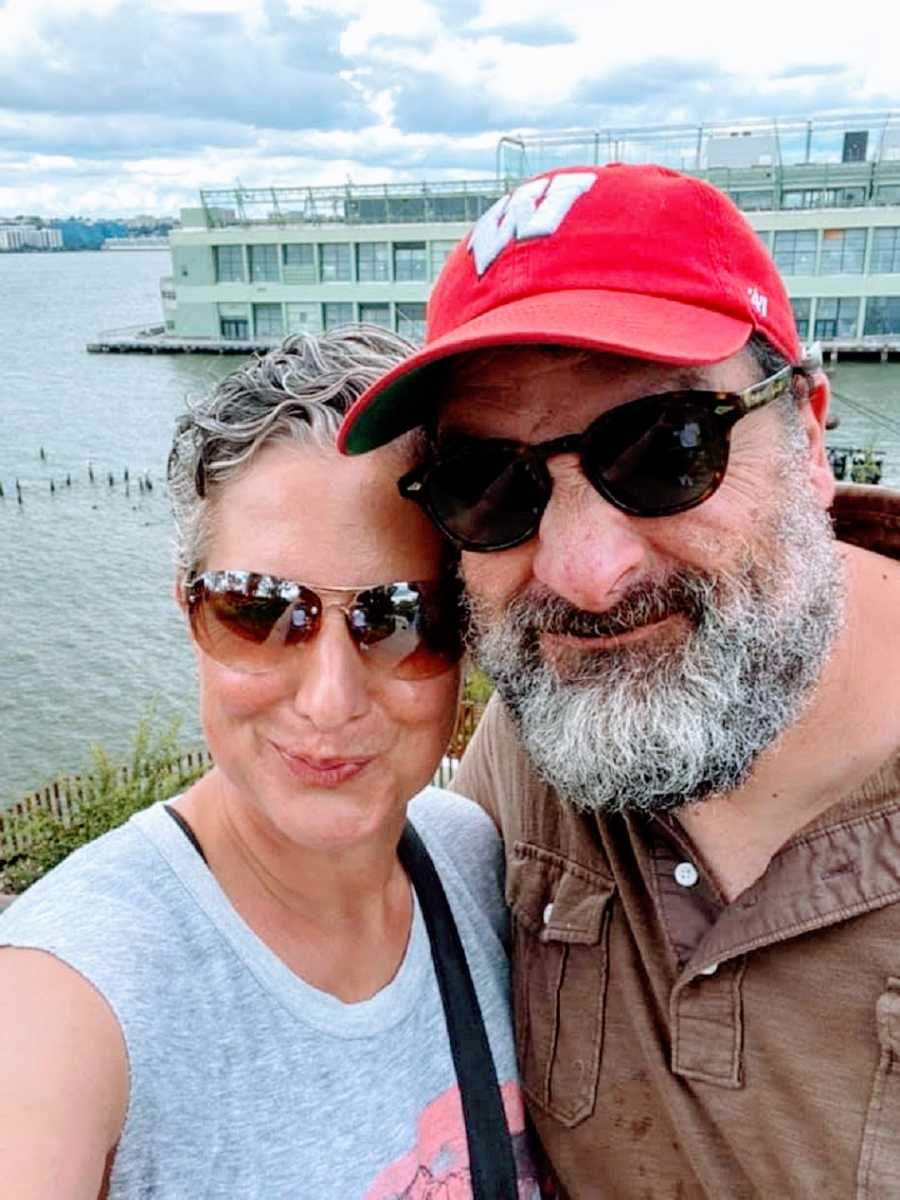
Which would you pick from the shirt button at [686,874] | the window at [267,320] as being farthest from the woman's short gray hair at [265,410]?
the window at [267,320]

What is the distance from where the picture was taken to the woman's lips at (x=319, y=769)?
1719 mm

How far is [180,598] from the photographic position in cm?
185

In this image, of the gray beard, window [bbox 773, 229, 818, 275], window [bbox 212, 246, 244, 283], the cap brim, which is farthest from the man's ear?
window [bbox 212, 246, 244, 283]

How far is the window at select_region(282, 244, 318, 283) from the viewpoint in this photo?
189 ft

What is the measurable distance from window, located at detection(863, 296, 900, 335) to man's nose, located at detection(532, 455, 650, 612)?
181 feet

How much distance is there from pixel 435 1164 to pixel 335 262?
196 ft

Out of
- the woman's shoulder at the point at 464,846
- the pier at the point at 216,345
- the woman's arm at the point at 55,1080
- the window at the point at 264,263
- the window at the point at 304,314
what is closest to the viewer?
the woman's arm at the point at 55,1080

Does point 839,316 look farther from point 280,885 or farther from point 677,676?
point 280,885

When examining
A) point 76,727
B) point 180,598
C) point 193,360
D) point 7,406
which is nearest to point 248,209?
point 193,360

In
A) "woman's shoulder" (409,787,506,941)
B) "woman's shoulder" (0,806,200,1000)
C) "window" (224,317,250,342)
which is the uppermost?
"woman's shoulder" (0,806,200,1000)

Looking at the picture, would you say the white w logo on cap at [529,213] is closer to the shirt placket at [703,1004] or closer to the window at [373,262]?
the shirt placket at [703,1004]

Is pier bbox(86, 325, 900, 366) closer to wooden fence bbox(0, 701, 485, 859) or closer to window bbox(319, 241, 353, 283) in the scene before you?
window bbox(319, 241, 353, 283)

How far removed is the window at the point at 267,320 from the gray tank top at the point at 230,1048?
6115 centimetres

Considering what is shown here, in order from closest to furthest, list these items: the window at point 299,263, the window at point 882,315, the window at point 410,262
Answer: the window at point 882,315
the window at point 410,262
the window at point 299,263
